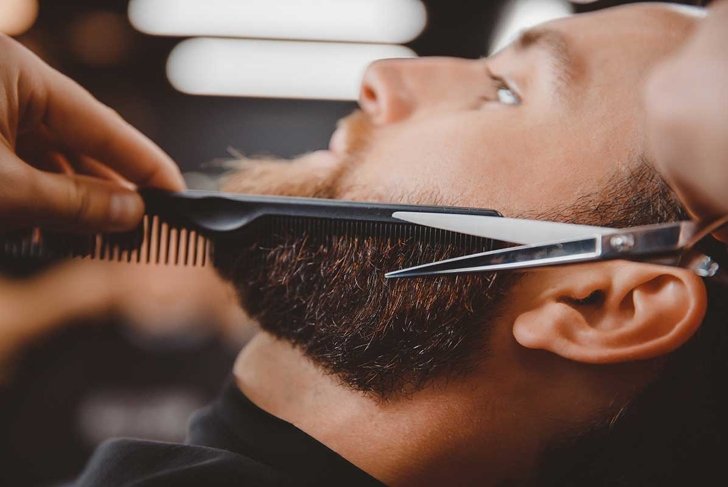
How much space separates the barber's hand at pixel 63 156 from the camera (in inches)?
32.1

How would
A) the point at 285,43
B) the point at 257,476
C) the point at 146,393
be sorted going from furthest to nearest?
the point at 146,393, the point at 285,43, the point at 257,476

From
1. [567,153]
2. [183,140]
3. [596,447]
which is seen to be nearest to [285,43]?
[183,140]

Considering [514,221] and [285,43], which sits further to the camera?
[285,43]

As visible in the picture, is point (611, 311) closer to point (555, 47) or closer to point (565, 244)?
point (565, 244)

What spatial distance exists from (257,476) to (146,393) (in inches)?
75.9

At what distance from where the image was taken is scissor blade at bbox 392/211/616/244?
27.2 inches

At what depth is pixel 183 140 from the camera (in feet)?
8.73

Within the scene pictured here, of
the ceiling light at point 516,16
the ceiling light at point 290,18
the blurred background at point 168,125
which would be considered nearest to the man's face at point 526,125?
the ceiling light at point 516,16

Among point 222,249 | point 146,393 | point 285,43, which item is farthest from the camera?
point 146,393

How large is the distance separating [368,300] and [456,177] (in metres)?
0.21

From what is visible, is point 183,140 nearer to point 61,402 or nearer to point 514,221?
point 61,402

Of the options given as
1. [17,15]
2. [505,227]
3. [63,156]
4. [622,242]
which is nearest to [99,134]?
[63,156]

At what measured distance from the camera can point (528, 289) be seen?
84 centimetres

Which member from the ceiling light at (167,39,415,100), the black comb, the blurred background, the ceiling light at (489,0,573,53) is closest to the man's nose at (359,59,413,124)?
the black comb
